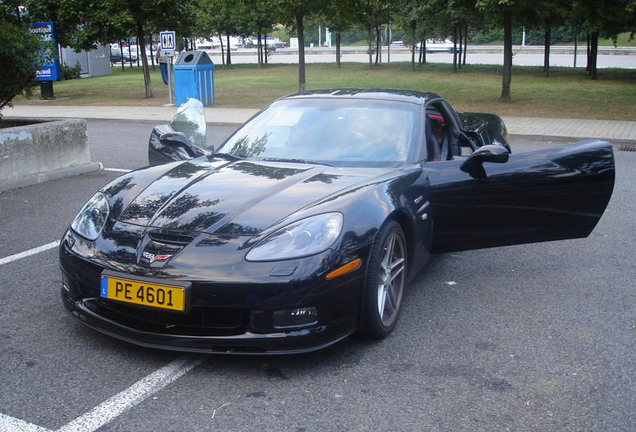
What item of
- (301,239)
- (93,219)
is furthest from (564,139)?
(93,219)

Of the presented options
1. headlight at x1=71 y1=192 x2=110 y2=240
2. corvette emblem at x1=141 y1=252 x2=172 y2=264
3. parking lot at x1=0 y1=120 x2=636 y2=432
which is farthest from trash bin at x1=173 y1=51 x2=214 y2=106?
corvette emblem at x1=141 y1=252 x2=172 y2=264

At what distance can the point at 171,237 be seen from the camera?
3.39 m

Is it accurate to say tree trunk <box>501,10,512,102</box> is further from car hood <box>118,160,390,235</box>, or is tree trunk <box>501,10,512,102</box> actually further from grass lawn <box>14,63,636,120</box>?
car hood <box>118,160,390,235</box>

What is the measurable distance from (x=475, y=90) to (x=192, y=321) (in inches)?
785

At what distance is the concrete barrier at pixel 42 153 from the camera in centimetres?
832

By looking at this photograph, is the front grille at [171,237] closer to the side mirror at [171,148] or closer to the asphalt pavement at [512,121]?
the side mirror at [171,148]

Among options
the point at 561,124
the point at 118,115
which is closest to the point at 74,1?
the point at 118,115

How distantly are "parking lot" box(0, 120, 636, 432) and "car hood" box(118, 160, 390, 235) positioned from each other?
0.72 metres

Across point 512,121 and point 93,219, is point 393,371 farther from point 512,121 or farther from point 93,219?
point 512,121

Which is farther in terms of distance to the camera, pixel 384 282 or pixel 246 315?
pixel 384 282

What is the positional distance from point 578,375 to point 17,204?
633cm

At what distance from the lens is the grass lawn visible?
56.1ft

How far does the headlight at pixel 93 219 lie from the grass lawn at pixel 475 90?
13.8 m

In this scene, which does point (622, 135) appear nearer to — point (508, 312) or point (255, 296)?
point (508, 312)
